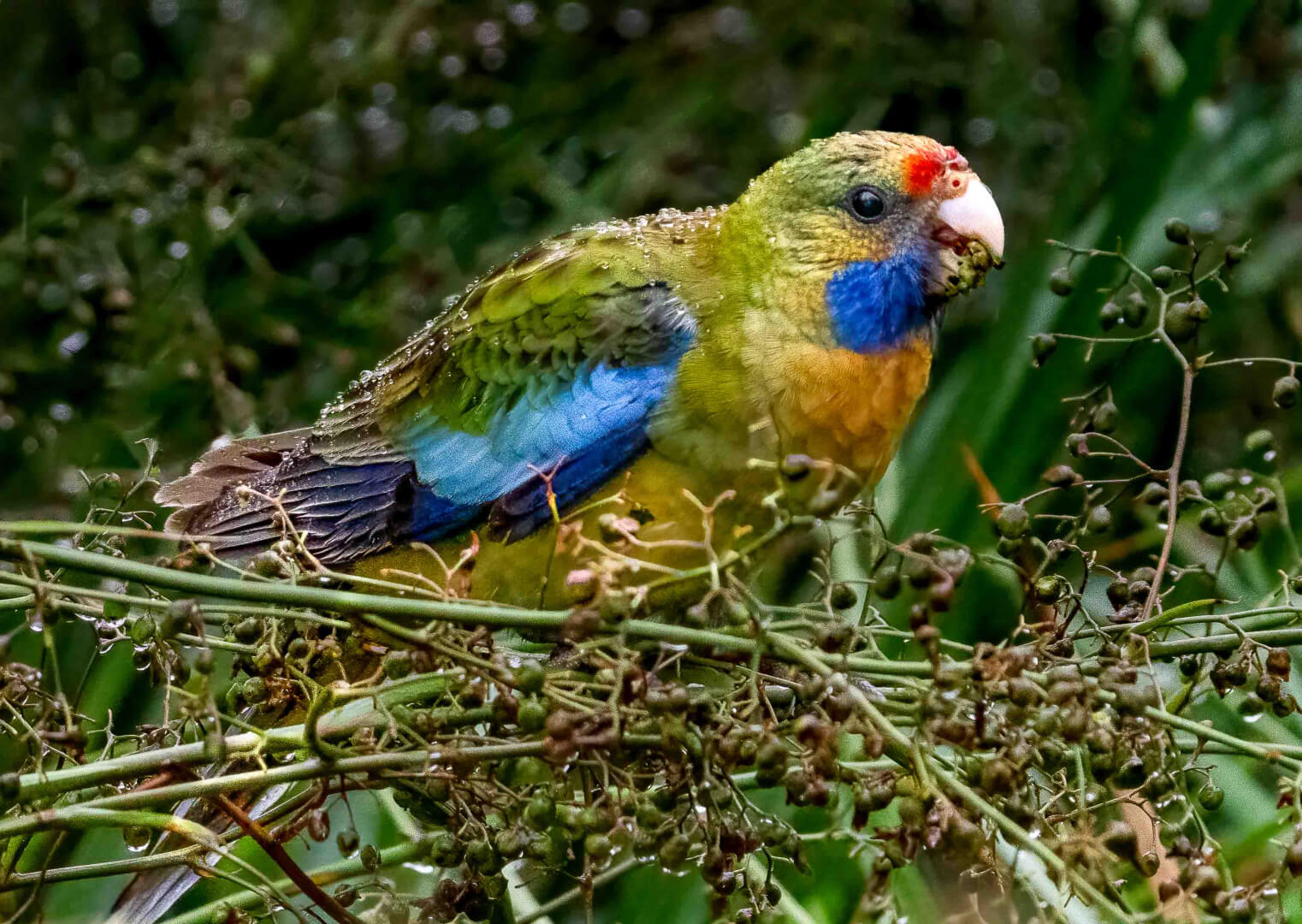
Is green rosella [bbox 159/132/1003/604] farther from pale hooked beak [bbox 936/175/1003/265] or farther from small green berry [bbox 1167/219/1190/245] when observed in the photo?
small green berry [bbox 1167/219/1190/245]

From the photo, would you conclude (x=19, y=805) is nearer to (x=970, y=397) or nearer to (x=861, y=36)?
(x=970, y=397)

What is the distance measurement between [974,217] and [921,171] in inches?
3.5

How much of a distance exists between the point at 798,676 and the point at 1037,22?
7.82 feet

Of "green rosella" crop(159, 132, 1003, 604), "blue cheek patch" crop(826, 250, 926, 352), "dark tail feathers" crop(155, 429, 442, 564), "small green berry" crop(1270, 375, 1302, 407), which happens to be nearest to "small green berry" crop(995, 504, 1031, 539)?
"small green berry" crop(1270, 375, 1302, 407)

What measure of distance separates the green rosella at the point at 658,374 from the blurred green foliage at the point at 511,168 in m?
0.33

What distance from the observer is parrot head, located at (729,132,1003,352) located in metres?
1.80

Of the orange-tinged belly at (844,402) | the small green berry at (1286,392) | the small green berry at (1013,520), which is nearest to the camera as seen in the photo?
the small green berry at (1013,520)

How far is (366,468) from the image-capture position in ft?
6.25

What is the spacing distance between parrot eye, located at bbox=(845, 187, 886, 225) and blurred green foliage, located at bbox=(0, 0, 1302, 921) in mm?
593

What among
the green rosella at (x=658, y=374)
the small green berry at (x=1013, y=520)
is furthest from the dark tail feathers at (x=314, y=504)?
the small green berry at (x=1013, y=520)

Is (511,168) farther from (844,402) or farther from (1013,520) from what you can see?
(1013,520)

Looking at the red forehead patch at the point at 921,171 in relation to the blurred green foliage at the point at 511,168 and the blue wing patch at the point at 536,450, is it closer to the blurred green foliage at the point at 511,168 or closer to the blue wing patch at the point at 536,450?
the blue wing patch at the point at 536,450

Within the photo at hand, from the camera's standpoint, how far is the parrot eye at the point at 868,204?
5.98 ft

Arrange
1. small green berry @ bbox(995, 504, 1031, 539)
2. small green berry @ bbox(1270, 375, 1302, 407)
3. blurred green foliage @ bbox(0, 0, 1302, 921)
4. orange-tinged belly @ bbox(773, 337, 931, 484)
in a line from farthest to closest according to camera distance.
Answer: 1. blurred green foliage @ bbox(0, 0, 1302, 921)
2. orange-tinged belly @ bbox(773, 337, 931, 484)
3. small green berry @ bbox(1270, 375, 1302, 407)
4. small green berry @ bbox(995, 504, 1031, 539)
